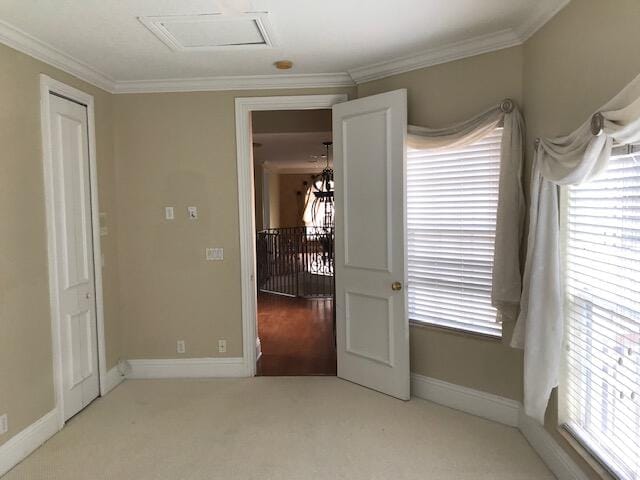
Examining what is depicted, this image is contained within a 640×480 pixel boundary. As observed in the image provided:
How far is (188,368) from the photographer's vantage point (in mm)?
4051

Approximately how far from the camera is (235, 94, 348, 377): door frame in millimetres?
3875

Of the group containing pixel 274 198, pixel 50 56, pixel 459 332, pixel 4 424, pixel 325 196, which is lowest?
pixel 4 424

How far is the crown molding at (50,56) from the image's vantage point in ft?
8.71

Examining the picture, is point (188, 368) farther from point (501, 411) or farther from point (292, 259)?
point (292, 259)

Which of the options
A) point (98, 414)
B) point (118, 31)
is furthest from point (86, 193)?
point (98, 414)

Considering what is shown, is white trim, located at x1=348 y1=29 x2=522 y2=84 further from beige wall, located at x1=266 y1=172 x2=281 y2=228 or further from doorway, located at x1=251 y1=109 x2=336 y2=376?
beige wall, located at x1=266 y1=172 x2=281 y2=228

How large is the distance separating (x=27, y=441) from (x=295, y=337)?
114 inches

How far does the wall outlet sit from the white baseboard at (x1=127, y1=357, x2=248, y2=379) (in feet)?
4.64

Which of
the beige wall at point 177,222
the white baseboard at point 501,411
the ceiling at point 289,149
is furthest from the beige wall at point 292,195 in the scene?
the white baseboard at point 501,411

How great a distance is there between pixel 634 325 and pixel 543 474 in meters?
1.14

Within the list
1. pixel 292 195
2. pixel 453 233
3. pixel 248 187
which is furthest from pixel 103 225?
pixel 292 195

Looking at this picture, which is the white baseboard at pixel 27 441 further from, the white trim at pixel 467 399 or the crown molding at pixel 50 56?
the white trim at pixel 467 399

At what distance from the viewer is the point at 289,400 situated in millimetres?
3541

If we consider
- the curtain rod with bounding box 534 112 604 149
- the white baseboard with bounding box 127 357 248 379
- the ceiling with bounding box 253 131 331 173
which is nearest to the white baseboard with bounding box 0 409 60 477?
the white baseboard with bounding box 127 357 248 379
